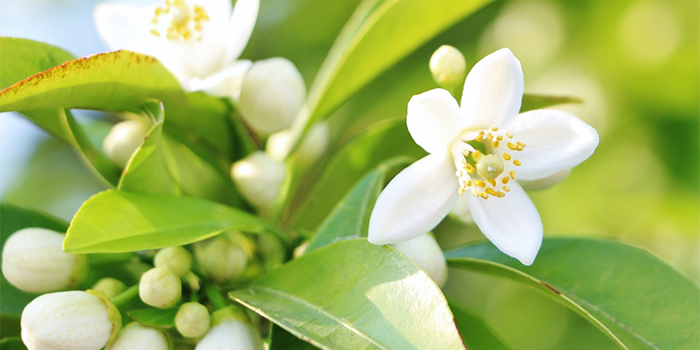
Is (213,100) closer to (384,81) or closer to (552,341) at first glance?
(384,81)

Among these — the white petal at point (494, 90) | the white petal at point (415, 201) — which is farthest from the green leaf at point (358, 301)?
the white petal at point (494, 90)

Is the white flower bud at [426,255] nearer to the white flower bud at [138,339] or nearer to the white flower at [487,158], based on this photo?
the white flower at [487,158]

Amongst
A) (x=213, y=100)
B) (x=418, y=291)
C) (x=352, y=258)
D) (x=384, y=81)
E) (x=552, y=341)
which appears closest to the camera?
(x=418, y=291)

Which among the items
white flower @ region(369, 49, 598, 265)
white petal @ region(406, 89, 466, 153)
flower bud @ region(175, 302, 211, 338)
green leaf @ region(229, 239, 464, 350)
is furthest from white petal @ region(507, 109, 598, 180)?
flower bud @ region(175, 302, 211, 338)

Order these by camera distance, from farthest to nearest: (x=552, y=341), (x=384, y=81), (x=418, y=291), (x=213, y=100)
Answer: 1. (x=384, y=81)
2. (x=552, y=341)
3. (x=213, y=100)
4. (x=418, y=291)

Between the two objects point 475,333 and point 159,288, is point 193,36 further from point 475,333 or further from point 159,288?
point 475,333

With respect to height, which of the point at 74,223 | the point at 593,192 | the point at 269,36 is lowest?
the point at 593,192

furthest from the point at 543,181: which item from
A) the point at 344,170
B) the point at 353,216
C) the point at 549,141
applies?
the point at 344,170

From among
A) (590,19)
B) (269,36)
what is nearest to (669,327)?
(590,19)

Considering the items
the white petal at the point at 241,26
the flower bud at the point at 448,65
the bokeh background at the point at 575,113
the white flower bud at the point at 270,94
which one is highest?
the white petal at the point at 241,26
